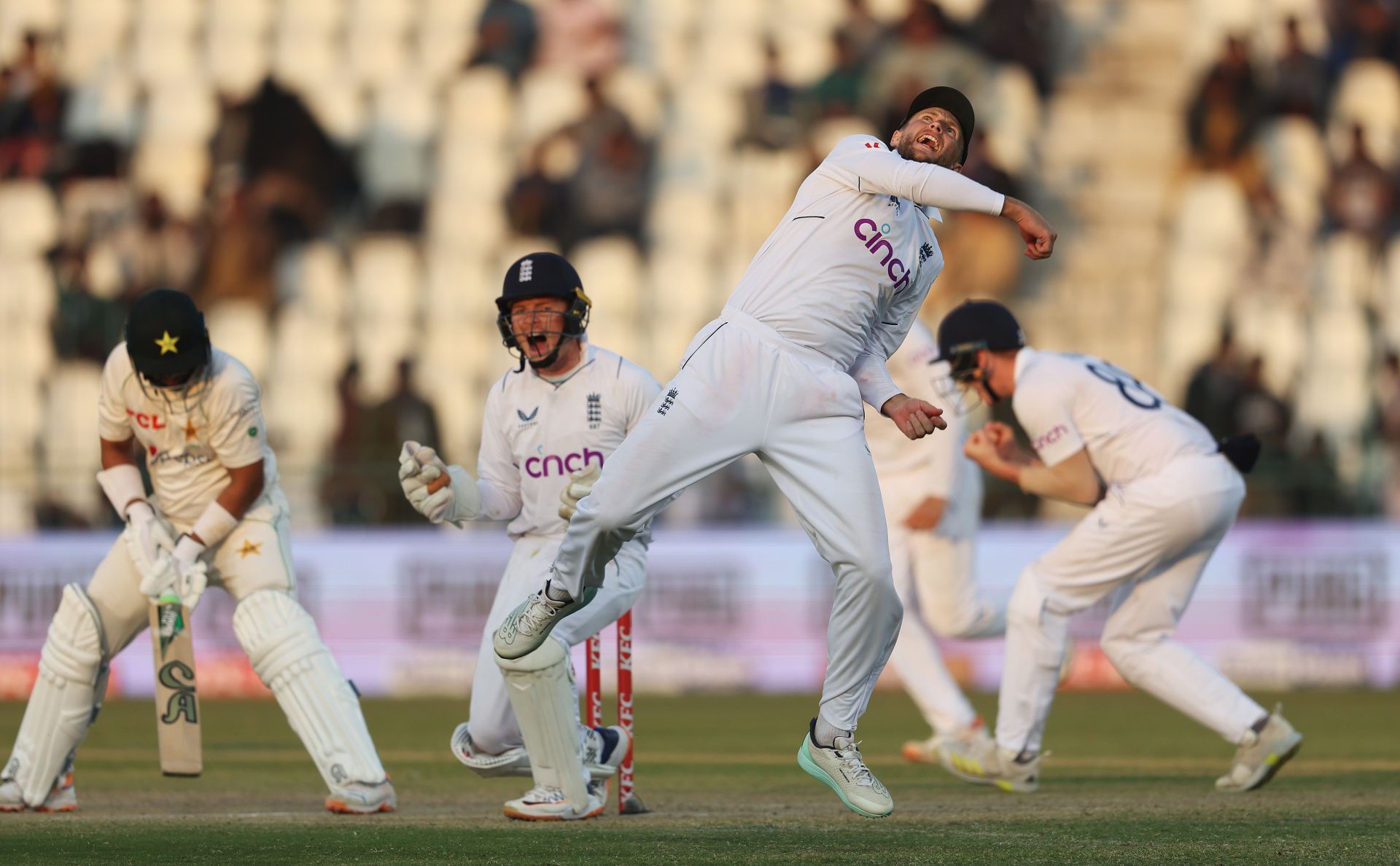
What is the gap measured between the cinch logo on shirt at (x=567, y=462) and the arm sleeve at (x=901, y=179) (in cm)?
159

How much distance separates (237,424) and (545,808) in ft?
6.36

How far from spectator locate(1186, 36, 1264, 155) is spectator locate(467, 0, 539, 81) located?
6443 mm

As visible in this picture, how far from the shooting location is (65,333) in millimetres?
15984

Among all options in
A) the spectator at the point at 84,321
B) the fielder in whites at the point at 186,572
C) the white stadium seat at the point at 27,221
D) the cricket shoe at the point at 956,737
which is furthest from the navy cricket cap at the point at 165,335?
the white stadium seat at the point at 27,221

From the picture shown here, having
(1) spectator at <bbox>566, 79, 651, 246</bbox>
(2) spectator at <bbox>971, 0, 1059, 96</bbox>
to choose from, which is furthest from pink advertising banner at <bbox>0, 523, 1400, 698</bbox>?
(2) spectator at <bbox>971, 0, 1059, 96</bbox>

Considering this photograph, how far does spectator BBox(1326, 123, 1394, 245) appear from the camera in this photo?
55.2ft

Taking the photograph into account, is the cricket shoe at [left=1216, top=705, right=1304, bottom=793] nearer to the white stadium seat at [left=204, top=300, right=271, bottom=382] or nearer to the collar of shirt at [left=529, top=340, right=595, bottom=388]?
the collar of shirt at [left=529, top=340, right=595, bottom=388]

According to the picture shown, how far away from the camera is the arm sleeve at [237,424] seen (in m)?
7.26

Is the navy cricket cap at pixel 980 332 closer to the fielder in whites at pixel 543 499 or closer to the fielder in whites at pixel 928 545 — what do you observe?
the fielder in whites at pixel 928 545

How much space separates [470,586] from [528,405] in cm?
735

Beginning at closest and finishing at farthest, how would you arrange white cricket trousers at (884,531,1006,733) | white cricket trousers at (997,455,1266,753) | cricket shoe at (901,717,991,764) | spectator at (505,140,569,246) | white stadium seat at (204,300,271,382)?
white cricket trousers at (997,455,1266,753) < cricket shoe at (901,717,991,764) < white cricket trousers at (884,531,1006,733) < white stadium seat at (204,300,271,382) < spectator at (505,140,569,246)

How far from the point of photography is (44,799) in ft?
23.8

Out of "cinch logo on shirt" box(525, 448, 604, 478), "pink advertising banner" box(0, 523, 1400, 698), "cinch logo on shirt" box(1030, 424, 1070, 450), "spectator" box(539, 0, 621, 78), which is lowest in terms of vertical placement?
"pink advertising banner" box(0, 523, 1400, 698)

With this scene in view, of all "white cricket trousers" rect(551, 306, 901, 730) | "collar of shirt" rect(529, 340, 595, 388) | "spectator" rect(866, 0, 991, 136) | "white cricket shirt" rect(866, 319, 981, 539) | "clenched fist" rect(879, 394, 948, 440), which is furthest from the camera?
"spectator" rect(866, 0, 991, 136)
